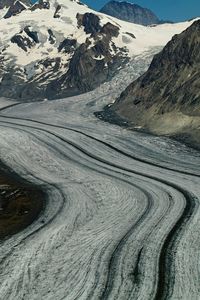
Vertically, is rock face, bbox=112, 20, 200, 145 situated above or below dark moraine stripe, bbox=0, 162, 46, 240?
above

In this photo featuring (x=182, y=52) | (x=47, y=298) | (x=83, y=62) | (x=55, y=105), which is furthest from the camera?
(x=83, y=62)

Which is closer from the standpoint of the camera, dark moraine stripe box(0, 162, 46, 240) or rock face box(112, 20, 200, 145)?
dark moraine stripe box(0, 162, 46, 240)

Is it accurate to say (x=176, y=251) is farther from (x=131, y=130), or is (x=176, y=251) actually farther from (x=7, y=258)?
(x=131, y=130)

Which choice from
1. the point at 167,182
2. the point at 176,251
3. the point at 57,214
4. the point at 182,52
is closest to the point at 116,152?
the point at 167,182

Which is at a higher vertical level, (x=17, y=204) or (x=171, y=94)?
(x=171, y=94)

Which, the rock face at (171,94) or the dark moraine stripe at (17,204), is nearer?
the dark moraine stripe at (17,204)

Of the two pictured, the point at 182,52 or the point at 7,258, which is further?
the point at 182,52

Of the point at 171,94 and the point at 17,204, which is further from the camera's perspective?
the point at 171,94

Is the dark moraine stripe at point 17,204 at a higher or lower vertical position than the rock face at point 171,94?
lower
